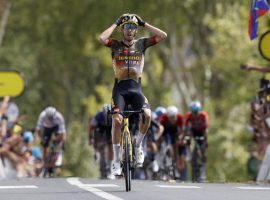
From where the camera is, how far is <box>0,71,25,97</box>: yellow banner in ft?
95.6

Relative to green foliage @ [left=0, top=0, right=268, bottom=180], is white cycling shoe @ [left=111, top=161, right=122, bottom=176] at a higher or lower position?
lower

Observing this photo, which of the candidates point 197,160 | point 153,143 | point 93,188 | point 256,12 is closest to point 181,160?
point 197,160

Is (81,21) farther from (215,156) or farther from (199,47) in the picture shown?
(215,156)

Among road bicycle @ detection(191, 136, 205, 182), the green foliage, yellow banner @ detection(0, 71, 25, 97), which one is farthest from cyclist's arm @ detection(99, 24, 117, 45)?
the green foliage

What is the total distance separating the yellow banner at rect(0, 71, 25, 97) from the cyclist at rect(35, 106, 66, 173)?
1.56 metres

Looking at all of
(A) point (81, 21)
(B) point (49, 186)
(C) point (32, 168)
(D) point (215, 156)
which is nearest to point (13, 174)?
(C) point (32, 168)

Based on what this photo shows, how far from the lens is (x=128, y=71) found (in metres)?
17.7

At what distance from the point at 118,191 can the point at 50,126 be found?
36.0 ft

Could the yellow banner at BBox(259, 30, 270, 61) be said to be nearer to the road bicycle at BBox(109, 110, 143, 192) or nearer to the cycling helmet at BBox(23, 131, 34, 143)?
the road bicycle at BBox(109, 110, 143, 192)

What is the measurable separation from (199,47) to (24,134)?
16884 mm

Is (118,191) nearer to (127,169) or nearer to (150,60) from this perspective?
(127,169)

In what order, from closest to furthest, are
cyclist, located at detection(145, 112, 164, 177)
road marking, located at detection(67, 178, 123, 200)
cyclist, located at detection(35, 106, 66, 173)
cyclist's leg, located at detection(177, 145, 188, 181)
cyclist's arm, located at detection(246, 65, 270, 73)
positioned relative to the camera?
road marking, located at detection(67, 178, 123, 200), cyclist's arm, located at detection(246, 65, 270, 73), cyclist, located at detection(145, 112, 164, 177), cyclist's leg, located at detection(177, 145, 188, 181), cyclist, located at detection(35, 106, 66, 173)

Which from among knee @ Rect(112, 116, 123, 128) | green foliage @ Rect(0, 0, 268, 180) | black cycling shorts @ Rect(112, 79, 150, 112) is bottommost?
knee @ Rect(112, 116, 123, 128)

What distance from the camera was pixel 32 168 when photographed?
29.2 meters
